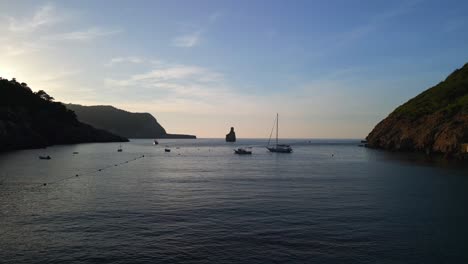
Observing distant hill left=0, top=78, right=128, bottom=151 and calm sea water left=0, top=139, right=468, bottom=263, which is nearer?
calm sea water left=0, top=139, right=468, bottom=263

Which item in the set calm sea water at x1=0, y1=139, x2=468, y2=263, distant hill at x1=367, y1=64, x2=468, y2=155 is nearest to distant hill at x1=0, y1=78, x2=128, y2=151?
calm sea water at x1=0, y1=139, x2=468, y2=263

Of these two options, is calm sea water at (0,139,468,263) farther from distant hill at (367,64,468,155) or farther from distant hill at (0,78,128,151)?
distant hill at (0,78,128,151)

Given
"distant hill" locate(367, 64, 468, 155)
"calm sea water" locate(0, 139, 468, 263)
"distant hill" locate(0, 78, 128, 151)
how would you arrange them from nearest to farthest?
"calm sea water" locate(0, 139, 468, 263), "distant hill" locate(367, 64, 468, 155), "distant hill" locate(0, 78, 128, 151)

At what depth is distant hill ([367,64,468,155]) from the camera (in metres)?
120

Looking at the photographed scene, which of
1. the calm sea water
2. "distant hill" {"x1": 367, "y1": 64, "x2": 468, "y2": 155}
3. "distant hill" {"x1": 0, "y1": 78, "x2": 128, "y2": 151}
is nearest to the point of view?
the calm sea water

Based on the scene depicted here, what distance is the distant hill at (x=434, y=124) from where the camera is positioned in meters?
120

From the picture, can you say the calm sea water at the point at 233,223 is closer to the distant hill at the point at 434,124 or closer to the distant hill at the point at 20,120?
the distant hill at the point at 434,124

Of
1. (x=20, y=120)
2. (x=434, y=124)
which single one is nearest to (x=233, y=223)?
(x=434, y=124)

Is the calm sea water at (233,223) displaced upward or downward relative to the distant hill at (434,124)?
downward

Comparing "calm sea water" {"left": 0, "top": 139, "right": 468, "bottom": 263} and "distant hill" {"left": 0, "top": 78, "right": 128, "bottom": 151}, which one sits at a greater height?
"distant hill" {"left": 0, "top": 78, "right": 128, "bottom": 151}

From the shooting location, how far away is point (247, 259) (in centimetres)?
2328

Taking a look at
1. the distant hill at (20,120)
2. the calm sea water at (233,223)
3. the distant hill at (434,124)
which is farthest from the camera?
the distant hill at (20,120)

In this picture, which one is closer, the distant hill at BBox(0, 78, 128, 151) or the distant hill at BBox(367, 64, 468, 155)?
the distant hill at BBox(367, 64, 468, 155)

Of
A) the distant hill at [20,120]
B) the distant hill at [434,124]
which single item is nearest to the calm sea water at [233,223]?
the distant hill at [434,124]
